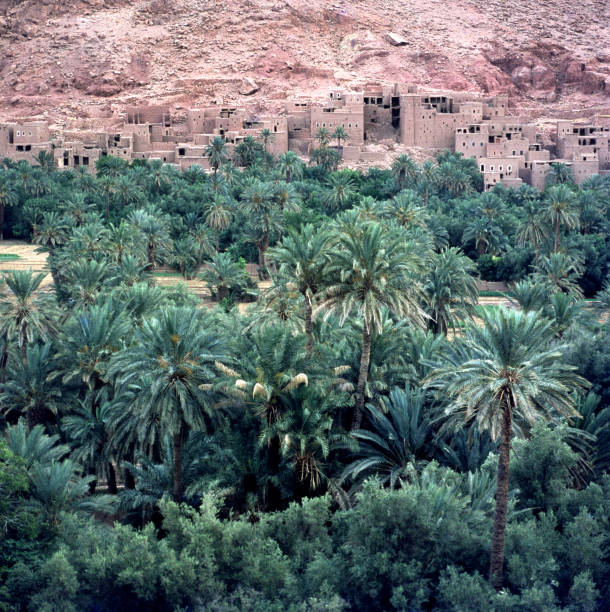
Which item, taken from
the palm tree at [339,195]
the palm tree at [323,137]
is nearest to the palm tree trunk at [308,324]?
the palm tree at [339,195]

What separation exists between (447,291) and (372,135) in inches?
1745

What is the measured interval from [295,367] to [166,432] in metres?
2.73

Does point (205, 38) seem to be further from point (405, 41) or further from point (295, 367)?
point (295, 367)

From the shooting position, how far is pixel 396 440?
736 inches

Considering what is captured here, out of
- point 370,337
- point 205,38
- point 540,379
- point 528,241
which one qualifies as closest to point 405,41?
point 205,38

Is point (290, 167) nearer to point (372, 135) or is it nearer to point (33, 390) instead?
point (372, 135)

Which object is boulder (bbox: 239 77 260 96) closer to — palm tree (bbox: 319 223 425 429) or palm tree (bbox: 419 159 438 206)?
palm tree (bbox: 419 159 438 206)

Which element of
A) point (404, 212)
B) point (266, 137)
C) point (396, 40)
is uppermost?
point (396, 40)

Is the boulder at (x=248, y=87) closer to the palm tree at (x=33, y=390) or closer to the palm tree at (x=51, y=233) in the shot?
the palm tree at (x=51, y=233)

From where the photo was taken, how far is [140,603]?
1551 cm

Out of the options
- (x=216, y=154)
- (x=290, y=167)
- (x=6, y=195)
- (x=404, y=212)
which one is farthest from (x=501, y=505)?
(x=216, y=154)

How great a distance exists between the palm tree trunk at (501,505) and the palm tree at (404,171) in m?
44.9

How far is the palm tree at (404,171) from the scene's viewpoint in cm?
5841

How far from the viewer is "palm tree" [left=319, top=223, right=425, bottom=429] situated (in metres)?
19.1
